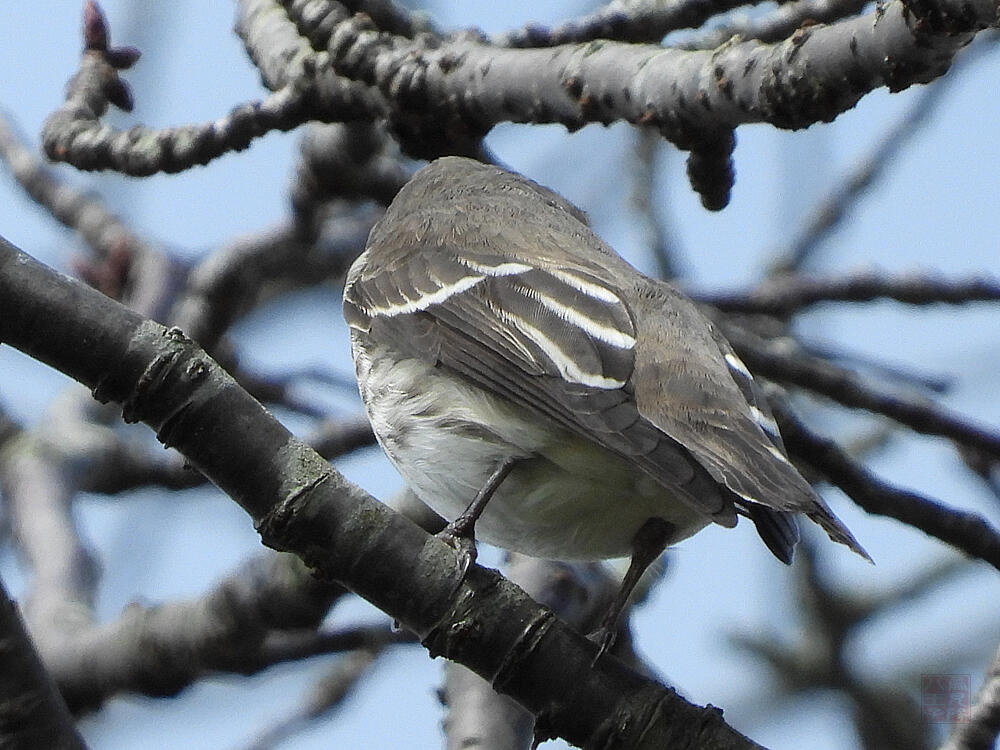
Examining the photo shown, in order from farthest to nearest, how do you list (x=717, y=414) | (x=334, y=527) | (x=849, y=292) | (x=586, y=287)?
(x=849, y=292) < (x=586, y=287) < (x=717, y=414) < (x=334, y=527)

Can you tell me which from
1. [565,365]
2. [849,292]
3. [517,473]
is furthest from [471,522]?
[849,292]

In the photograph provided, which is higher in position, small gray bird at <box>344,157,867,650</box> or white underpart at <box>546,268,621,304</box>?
white underpart at <box>546,268,621,304</box>

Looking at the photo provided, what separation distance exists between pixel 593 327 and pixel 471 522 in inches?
25.9

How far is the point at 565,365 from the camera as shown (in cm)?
360

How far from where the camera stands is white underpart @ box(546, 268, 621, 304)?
398 centimetres

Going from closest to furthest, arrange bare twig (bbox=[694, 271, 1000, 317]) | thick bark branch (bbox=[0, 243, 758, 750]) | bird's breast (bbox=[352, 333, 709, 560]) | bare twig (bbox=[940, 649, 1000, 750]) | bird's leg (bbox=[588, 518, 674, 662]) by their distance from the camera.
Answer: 1. thick bark branch (bbox=[0, 243, 758, 750])
2. bare twig (bbox=[940, 649, 1000, 750])
3. bird's breast (bbox=[352, 333, 709, 560])
4. bird's leg (bbox=[588, 518, 674, 662])
5. bare twig (bbox=[694, 271, 1000, 317])

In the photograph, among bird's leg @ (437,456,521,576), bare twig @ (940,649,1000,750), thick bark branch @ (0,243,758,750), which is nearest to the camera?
thick bark branch @ (0,243,758,750)

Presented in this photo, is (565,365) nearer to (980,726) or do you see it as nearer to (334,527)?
(334,527)

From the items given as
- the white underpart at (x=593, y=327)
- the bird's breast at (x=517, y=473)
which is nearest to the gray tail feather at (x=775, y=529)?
the bird's breast at (x=517, y=473)

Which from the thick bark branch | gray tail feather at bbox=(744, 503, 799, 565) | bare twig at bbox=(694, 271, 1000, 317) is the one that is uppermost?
bare twig at bbox=(694, 271, 1000, 317)

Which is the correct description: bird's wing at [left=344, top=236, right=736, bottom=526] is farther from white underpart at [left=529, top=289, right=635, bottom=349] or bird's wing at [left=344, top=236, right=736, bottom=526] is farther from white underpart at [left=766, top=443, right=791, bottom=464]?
white underpart at [left=766, top=443, right=791, bottom=464]

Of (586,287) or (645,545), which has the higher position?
(586,287)

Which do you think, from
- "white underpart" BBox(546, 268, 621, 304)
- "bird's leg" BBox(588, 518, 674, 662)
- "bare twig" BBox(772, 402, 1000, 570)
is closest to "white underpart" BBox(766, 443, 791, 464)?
"bird's leg" BBox(588, 518, 674, 662)

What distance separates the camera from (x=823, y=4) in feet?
14.3
